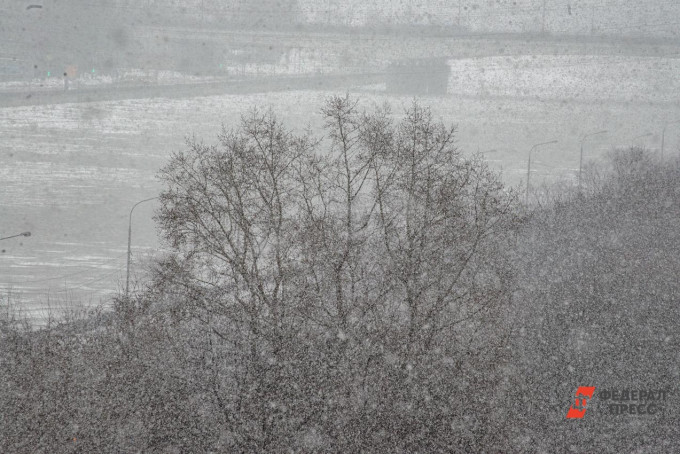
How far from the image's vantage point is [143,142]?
123 m

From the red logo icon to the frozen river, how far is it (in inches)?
215

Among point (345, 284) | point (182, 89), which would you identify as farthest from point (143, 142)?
point (345, 284)

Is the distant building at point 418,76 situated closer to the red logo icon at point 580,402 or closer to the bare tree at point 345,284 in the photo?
the bare tree at point 345,284

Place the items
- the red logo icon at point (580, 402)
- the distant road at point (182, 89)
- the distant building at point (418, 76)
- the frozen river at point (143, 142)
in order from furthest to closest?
the distant building at point (418, 76)
the distant road at point (182, 89)
the frozen river at point (143, 142)
the red logo icon at point (580, 402)

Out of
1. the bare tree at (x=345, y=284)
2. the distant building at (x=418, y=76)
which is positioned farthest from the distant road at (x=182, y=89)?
the bare tree at (x=345, y=284)

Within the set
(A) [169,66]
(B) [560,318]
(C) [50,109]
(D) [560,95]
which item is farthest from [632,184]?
(C) [50,109]

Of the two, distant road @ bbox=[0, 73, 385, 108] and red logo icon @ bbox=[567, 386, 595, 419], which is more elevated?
distant road @ bbox=[0, 73, 385, 108]

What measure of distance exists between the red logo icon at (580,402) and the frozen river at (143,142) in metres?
5.47

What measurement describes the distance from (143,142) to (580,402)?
118 meters

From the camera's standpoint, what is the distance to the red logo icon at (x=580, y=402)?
1035cm

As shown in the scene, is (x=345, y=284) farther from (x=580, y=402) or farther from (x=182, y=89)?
(x=182, y=89)

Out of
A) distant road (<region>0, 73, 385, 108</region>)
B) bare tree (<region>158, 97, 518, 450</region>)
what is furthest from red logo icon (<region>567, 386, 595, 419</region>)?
distant road (<region>0, 73, 385, 108</region>)

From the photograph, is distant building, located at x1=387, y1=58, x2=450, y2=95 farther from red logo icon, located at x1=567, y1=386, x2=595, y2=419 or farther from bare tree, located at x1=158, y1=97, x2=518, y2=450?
red logo icon, located at x1=567, y1=386, x2=595, y2=419

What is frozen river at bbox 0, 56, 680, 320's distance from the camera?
37594mm
